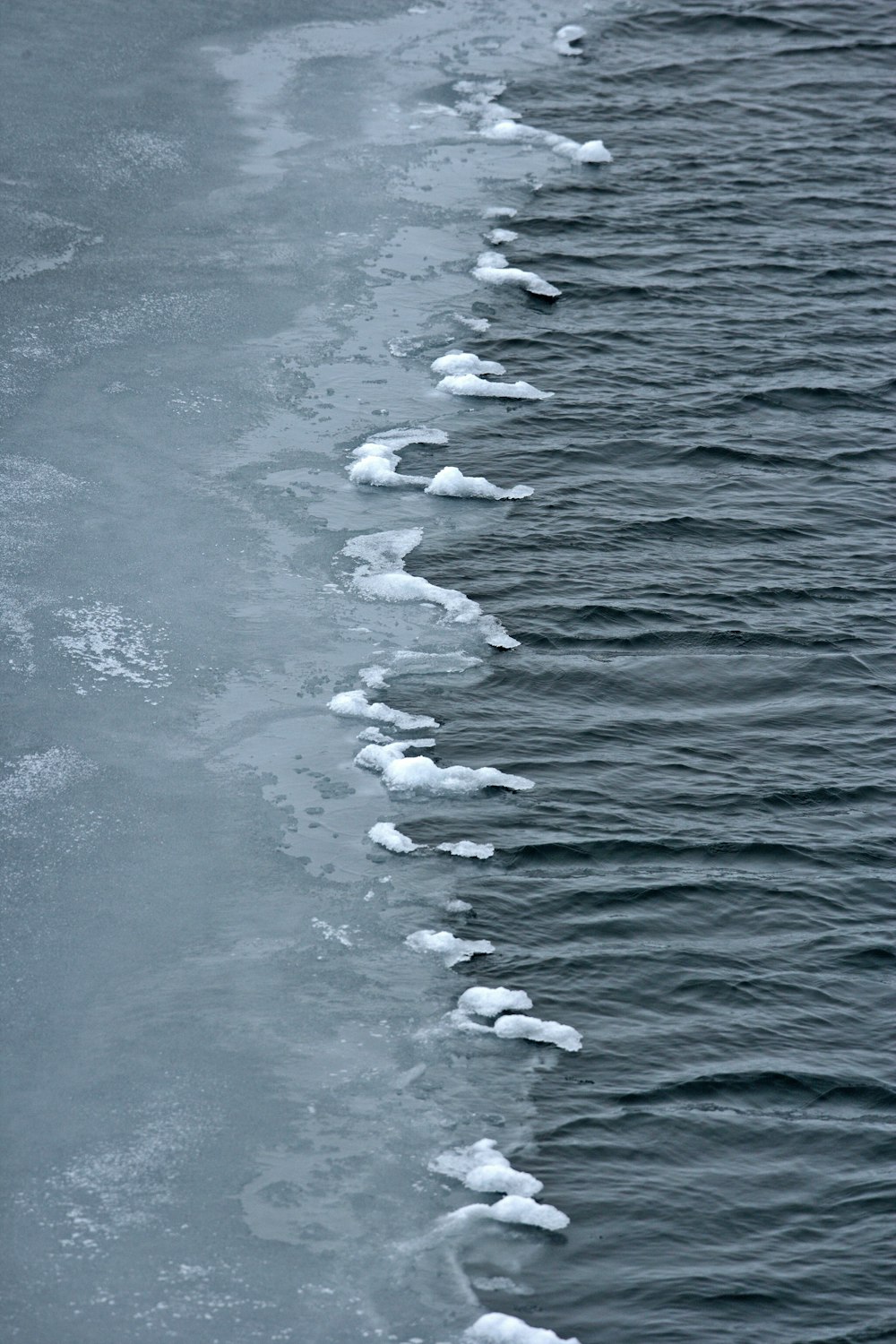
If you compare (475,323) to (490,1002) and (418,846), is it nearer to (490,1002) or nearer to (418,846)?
(418,846)

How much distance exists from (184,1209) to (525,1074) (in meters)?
1.31

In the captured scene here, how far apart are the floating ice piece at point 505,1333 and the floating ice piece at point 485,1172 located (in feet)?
1.70

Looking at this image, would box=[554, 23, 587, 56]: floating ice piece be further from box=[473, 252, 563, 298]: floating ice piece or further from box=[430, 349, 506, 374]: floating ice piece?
box=[430, 349, 506, 374]: floating ice piece

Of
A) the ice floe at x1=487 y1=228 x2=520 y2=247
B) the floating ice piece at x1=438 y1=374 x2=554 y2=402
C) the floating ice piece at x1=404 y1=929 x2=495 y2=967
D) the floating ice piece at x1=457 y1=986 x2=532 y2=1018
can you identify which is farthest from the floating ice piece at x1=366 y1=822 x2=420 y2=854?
the ice floe at x1=487 y1=228 x2=520 y2=247

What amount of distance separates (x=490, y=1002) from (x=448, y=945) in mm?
326

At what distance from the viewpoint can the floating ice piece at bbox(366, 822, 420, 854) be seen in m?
7.24

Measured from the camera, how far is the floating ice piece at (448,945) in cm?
676

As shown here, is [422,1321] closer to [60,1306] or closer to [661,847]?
[60,1306]

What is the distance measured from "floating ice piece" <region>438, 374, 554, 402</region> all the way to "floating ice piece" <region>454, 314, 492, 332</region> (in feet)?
1.92

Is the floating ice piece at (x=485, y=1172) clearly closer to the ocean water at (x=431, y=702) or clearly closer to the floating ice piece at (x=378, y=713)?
the ocean water at (x=431, y=702)

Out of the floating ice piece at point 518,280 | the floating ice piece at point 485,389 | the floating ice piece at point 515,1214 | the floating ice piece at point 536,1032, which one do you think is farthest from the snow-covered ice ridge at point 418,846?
the floating ice piece at point 518,280

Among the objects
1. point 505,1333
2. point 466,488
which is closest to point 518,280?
point 466,488

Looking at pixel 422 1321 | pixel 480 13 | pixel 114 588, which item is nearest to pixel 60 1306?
pixel 422 1321

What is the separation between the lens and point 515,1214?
579 cm
